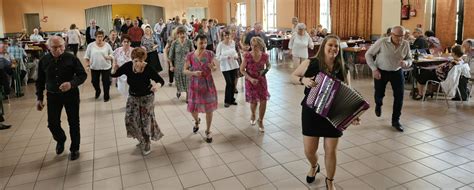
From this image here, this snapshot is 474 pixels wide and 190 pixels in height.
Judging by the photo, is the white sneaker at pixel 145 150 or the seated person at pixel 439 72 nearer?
the white sneaker at pixel 145 150

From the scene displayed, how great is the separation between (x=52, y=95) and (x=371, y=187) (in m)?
3.44

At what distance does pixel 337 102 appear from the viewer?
2.98m

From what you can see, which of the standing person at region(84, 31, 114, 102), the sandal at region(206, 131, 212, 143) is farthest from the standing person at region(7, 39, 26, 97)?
the sandal at region(206, 131, 212, 143)

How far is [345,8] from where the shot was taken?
12844 mm

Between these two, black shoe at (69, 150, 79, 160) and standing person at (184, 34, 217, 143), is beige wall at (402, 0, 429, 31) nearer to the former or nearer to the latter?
standing person at (184, 34, 217, 143)

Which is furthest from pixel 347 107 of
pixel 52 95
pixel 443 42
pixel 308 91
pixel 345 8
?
pixel 345 8

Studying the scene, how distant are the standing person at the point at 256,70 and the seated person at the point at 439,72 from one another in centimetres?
344

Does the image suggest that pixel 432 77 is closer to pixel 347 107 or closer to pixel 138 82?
pixel 347 107

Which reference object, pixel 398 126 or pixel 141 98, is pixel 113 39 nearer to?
pixel 141 98

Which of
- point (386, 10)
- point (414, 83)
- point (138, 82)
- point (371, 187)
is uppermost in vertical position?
point (386, 10)

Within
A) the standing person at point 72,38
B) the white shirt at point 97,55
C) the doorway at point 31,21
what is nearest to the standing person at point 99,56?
the white shirt at point 97,55

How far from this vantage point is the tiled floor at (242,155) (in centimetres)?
383

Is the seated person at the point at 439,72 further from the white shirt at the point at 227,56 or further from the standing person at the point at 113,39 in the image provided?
the standing person at the point at 113,39

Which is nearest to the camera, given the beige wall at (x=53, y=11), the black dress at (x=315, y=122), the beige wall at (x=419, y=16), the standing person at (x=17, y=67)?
the black dress at (x=315, y=122)
